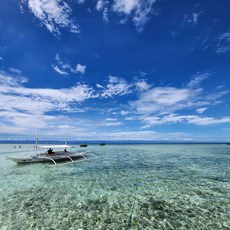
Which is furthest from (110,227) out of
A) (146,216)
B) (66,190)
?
(66,190)

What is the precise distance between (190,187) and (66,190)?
11.7 metres

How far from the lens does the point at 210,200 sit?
1148cm

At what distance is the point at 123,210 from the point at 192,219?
13.4 ft

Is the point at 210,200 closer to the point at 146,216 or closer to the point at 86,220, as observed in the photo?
Answer: the point at 146,216

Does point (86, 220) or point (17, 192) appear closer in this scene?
point (86, 220)

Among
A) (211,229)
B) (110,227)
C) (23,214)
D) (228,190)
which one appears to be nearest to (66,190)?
(23,214)

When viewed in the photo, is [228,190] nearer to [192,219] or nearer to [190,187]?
[190,187]

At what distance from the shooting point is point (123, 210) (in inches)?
394

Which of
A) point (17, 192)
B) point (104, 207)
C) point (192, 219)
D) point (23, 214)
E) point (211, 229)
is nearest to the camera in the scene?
point (211, 229)

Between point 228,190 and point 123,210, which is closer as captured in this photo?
point 123,210

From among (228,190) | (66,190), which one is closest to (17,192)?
(66,190)

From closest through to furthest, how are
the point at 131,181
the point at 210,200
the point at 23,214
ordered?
the point at 23,214 → the point at 210,200 → the point at 131,181

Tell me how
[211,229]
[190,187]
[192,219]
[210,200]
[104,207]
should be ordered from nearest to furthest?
[211,229], [192,219], [104,207], [210,200], [190,187]

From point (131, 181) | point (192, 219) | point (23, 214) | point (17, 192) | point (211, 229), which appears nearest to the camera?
point (211, 229)
